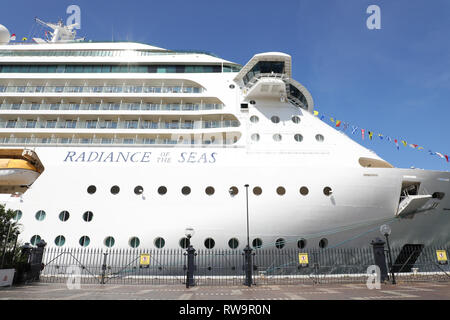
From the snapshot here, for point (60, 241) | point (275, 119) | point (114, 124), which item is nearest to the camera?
point (60, 241)

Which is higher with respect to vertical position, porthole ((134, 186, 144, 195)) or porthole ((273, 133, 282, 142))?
porthole ((273, 133, 282, 142))

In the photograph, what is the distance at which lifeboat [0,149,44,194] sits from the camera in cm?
1455

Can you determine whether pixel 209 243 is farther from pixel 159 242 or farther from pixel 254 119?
pixel 254 119

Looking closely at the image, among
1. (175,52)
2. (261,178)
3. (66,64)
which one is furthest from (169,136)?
(66,64)

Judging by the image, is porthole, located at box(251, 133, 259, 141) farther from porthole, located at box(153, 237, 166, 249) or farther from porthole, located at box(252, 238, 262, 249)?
porthole, located at box(153, 237, 166, 249)

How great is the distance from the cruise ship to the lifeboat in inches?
2.6

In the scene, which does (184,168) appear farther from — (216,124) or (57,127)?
(57,127)

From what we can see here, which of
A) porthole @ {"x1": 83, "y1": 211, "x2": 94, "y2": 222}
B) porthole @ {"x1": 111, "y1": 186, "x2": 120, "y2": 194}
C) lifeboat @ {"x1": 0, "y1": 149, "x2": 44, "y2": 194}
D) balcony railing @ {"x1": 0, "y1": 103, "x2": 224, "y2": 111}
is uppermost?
balcony railing @ {"x1": 0, "y1": 103, "x2": 224, "y2": 111}

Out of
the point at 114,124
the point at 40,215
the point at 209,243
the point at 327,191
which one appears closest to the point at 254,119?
the point at 327,191

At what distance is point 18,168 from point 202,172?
9580 mm

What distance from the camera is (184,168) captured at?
46.1 feet

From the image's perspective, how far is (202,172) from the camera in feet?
45.5

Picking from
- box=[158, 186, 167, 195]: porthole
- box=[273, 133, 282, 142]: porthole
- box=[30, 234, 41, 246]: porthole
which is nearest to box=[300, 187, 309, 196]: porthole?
box=[273, 133, 282, 142]: porthole
